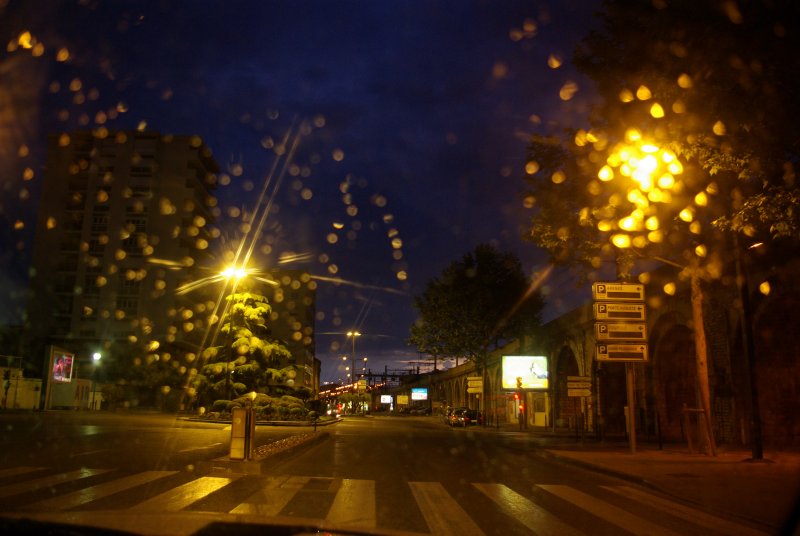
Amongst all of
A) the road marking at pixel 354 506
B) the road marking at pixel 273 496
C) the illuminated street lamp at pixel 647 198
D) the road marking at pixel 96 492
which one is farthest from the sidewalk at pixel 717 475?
the road marking at pixel 96 492

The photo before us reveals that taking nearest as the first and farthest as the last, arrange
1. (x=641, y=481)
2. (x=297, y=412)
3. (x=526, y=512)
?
(x=526, y=512) < (x=641, y=481) < (x=297, y=412)

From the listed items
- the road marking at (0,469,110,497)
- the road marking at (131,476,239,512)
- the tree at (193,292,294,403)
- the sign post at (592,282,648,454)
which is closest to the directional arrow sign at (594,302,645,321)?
the sign post at (592,282,648,454)

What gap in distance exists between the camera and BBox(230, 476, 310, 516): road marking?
358 inches

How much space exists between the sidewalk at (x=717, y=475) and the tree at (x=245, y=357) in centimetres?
2108

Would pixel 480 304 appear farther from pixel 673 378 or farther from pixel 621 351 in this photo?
pixel 621 351

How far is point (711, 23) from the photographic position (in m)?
9.81

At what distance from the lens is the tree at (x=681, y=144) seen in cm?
973

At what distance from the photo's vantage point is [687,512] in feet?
33.9

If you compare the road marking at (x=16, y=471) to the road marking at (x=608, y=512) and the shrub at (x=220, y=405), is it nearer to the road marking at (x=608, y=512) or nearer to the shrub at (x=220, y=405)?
the road marking at (x=608, y=512)

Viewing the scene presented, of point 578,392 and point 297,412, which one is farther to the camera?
point 297,412

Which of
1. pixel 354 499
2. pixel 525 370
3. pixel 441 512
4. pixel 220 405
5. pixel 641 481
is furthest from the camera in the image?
pixel 525 370

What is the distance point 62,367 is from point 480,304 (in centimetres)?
3477

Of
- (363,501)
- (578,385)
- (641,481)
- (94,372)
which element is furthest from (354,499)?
(94,372)

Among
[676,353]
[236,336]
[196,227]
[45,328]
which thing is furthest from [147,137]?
[676,353]
